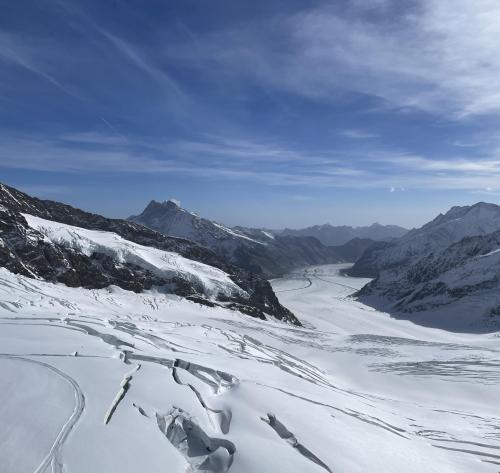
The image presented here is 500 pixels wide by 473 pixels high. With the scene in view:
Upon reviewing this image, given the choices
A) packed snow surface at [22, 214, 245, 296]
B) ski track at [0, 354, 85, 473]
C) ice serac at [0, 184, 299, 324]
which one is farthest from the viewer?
packed snow surface at [22, 214, 245, 296]

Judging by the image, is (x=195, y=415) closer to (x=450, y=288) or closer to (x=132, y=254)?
(x=132, y=254)

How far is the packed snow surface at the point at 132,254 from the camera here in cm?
7781

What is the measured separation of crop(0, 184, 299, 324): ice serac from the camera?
65312 millimetres

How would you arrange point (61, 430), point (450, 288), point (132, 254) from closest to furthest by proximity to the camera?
point (61, 430)
point (132, 254)
point (450, 288)

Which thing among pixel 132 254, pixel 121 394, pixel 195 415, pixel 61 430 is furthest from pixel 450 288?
pixel 61 430

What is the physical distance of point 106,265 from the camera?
7638 cm

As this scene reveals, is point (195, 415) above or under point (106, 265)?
under

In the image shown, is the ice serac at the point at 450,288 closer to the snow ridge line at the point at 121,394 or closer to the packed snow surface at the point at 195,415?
the packed snow surface at the point at 195,415

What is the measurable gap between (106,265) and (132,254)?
7479 mm

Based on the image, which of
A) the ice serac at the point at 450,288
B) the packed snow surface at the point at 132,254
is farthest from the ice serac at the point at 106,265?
the ice serac at the point at 450,288

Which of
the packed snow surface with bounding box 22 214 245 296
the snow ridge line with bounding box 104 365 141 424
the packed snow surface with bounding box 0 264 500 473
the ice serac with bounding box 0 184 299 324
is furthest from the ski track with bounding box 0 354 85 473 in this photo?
the packed snow surface with bounding box 22 214 245 296

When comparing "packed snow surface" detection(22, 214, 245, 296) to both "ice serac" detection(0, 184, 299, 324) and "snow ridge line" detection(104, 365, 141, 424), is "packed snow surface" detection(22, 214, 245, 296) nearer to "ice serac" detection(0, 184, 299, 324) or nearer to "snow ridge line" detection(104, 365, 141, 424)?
"ice serac" detection(0, 184, 299, 324)

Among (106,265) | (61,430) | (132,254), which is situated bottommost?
(61,430)

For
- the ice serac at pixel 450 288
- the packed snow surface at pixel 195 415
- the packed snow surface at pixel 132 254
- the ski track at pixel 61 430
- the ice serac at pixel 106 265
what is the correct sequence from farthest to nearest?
the ice serac at pixel 450 288, the packed snow surface at pixel 132 254, the ice serac at pixel 106 265, the packed snow surface at pixel 195 415, the ski track at pixel 61 430
